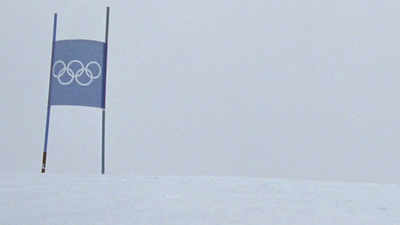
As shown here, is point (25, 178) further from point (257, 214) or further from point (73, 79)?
point (257, 214)

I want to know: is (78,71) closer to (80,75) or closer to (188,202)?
(80,75)

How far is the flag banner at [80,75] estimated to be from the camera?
372 cm

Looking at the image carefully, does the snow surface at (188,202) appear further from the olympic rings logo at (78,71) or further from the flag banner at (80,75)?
the olympic rings logo at (78,71)

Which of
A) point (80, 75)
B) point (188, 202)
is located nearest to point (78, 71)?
point (80, 75)

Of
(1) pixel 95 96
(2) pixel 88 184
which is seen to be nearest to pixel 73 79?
(1) pixel 95 96

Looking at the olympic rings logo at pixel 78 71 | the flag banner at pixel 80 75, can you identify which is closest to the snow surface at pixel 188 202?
the flag banner at pixel 80 75

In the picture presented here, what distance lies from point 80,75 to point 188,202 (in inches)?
79.4

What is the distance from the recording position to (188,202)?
2.07 metres

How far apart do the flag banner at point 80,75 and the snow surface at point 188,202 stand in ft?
2.80

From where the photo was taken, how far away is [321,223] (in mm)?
1759

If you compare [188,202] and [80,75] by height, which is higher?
[80,75]

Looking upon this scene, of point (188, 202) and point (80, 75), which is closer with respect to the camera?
point (188, 202)

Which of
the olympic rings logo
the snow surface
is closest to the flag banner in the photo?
the olympic rings logo

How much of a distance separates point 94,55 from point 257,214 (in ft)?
7.71
